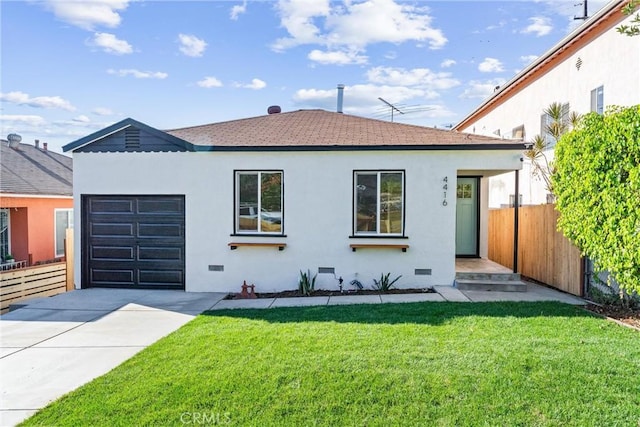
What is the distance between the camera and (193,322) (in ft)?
22.2

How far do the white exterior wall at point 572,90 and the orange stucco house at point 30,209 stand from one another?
16.0 m

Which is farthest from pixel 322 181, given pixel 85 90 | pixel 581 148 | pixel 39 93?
pixel 39 93

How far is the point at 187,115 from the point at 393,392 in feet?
46.8

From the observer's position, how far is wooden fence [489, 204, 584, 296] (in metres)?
8.43

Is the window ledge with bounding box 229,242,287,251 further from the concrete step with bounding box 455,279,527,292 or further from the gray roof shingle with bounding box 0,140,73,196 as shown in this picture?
the gray roof shingle with bounding box 0,140,73,196

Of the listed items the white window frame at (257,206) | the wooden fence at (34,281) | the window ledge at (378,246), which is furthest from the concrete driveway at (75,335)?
the window ledge at (378,246)

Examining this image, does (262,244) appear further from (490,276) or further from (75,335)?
(490,276)

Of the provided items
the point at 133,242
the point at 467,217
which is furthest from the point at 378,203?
the point at 133,242

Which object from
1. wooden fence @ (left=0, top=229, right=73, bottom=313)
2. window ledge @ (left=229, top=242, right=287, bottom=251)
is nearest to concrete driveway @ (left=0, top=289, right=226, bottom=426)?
window ledge @ (left=229, top=242, right=287, bottom=251)

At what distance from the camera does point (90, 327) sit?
21.9 ft

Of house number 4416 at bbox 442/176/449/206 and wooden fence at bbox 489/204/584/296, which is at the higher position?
house number 4416 at bbox 442/176/449/206

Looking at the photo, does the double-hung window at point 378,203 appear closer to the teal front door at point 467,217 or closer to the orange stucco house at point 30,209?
the teal front door at point 467,217

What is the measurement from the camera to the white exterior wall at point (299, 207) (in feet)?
30.0

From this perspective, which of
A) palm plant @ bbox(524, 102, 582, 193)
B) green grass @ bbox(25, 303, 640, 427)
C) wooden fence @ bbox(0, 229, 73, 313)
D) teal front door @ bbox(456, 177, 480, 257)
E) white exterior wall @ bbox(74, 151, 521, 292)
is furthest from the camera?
teal front door @ bbox(456, 177, 480, 257)
